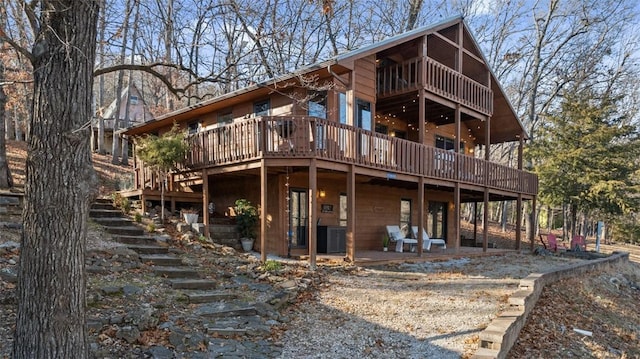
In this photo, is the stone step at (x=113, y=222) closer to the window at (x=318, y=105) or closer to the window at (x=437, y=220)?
the window at (x=318, y=105)

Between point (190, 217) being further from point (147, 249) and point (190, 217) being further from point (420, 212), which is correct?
point (420, 212)

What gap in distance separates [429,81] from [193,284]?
9.18 meters

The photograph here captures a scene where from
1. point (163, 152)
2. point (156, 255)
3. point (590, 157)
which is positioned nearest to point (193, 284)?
point (156, 255)

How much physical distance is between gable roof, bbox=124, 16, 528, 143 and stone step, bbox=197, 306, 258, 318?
609 cm

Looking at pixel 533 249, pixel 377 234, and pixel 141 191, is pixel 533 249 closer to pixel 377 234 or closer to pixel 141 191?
pixel 377 234

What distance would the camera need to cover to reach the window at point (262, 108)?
12.5 metres

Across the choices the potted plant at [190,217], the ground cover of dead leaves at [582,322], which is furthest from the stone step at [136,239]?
the ground cover of dead leaves at [582,322]

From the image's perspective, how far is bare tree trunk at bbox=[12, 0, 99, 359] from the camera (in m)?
3.65

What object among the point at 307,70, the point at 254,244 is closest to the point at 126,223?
the point at 254,244

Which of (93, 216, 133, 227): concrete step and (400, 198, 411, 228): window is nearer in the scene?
(93, 216, 133, 227): concrete step

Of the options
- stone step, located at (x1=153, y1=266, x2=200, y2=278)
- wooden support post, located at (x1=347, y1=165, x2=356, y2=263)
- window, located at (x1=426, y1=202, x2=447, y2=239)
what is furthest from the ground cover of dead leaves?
window, located at (x1=426, y1=202, x2=447, y2=239)

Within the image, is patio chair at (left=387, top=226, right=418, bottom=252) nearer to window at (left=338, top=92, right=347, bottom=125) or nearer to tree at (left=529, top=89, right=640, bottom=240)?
window at (left=338, top=92, right=347, bottom=125)

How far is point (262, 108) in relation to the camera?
12.7 m

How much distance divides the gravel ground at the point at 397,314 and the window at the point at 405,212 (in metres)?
5.46
